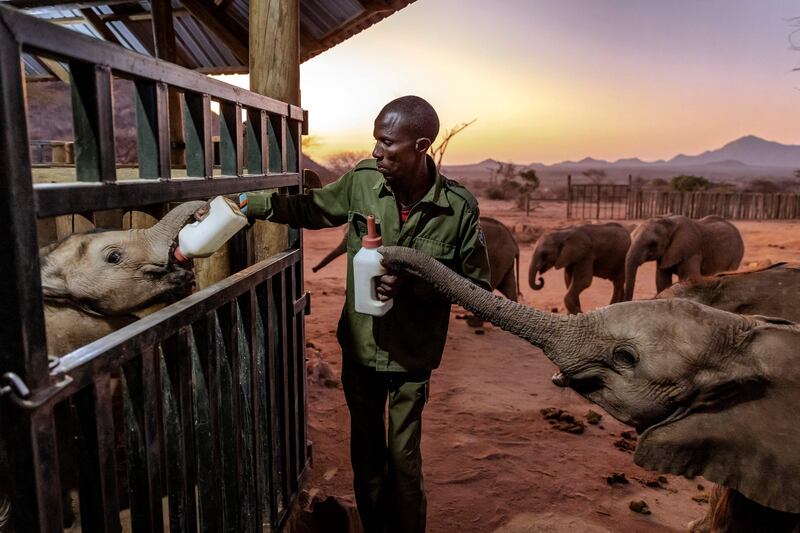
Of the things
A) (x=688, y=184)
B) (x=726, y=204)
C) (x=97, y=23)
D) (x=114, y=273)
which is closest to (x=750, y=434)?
(x=114, y=273)

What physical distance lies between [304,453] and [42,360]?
234 centimetres

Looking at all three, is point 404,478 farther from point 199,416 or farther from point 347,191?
point 347,191

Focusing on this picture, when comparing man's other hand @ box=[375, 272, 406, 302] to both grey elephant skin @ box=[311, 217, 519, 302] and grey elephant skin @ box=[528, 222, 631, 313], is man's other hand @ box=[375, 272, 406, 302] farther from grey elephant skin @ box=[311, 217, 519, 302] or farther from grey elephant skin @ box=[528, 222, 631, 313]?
grey elephant skin @ box=[528, 222, 631, 313]

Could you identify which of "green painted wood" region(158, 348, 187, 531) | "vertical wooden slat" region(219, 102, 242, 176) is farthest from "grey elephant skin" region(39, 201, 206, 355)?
"green painted wood" region(158, 348, 187, 531)

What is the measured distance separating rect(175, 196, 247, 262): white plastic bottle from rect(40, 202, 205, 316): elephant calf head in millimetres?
357

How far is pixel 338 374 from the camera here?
5.96 m

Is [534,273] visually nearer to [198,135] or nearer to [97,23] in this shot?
[97,23]

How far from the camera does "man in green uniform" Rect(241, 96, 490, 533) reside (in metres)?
2.47

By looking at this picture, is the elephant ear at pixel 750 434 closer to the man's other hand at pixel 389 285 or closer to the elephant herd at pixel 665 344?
the elephant herd at pixel 665 344

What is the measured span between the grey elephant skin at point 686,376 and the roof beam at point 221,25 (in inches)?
178

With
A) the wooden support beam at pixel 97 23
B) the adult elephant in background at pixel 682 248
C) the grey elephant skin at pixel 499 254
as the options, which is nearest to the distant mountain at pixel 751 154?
the adult elephant in background at pixel 682 248

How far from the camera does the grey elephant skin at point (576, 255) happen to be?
9.23 metres

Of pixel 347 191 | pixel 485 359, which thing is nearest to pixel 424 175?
pixel 347 191

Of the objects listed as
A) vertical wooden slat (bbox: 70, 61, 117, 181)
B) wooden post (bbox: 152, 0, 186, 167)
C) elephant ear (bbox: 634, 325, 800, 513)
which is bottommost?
elephant ear (bbox: 634, 325, 800, 513)
